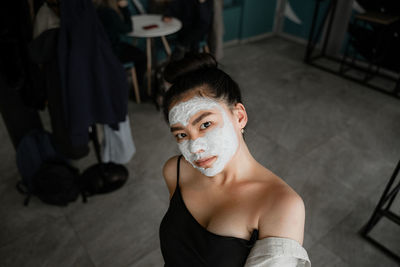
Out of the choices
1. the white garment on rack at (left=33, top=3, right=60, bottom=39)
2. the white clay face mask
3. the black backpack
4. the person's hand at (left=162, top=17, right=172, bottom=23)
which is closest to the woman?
the white clay face mask

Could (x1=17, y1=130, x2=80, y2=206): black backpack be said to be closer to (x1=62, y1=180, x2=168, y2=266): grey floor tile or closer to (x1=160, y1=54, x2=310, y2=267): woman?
(x1=62, y1=180, x2=168, y2=266): grey floor tile

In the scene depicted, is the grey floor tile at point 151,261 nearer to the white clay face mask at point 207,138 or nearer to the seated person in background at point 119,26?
the white clay face mask at point 207,138

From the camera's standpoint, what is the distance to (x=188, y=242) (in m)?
0.93

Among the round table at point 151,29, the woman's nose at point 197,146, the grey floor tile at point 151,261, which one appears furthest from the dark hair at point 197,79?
the round table at point 151,29

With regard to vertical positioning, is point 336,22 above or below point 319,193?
above

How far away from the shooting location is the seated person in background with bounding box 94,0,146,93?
7.83ft

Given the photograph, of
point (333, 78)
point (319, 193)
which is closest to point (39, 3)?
point (319, 193)

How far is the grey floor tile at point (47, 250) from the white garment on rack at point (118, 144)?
1.89 feet

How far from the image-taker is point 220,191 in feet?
3.14

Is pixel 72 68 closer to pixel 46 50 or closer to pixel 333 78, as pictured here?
pixel 46 50

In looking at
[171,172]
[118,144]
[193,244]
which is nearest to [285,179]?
[118,144]

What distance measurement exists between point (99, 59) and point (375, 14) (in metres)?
3.49

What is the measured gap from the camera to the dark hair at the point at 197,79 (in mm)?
874

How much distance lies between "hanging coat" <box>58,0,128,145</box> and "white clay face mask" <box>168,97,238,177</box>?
97 centimetres
